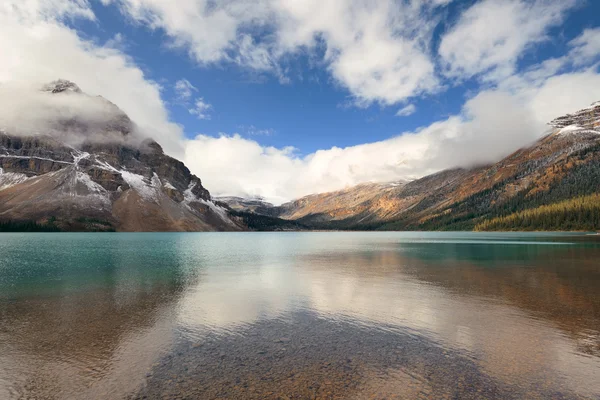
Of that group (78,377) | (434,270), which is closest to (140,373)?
(78,377)

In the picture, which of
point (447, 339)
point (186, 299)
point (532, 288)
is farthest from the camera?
point (532, 288)

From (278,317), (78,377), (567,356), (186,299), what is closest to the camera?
(78,377)

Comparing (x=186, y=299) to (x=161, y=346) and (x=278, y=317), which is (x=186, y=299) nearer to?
(x=278, y=317)

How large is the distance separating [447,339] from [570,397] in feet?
26.7

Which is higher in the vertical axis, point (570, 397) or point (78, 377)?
point (78, 377)

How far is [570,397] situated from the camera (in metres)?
14.4

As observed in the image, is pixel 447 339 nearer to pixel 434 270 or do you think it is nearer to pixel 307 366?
pixel 307 366

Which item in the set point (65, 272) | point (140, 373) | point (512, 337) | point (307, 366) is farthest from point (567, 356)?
point (65, 272)

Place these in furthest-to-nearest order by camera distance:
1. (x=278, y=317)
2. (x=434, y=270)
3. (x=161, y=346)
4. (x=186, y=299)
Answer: (x=434, y=270) → (x=186, y=299) → (x=278, y=317) → (x=161, y=346)

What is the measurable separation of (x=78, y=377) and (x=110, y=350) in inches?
143

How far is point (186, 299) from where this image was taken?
34.3 meters

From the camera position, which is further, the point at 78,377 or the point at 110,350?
the point at 110,350

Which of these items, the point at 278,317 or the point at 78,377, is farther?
the point at 278,317

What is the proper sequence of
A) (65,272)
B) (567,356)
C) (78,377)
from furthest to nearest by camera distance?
1. (65,272)
2. (567,356)
3. (78,377)
